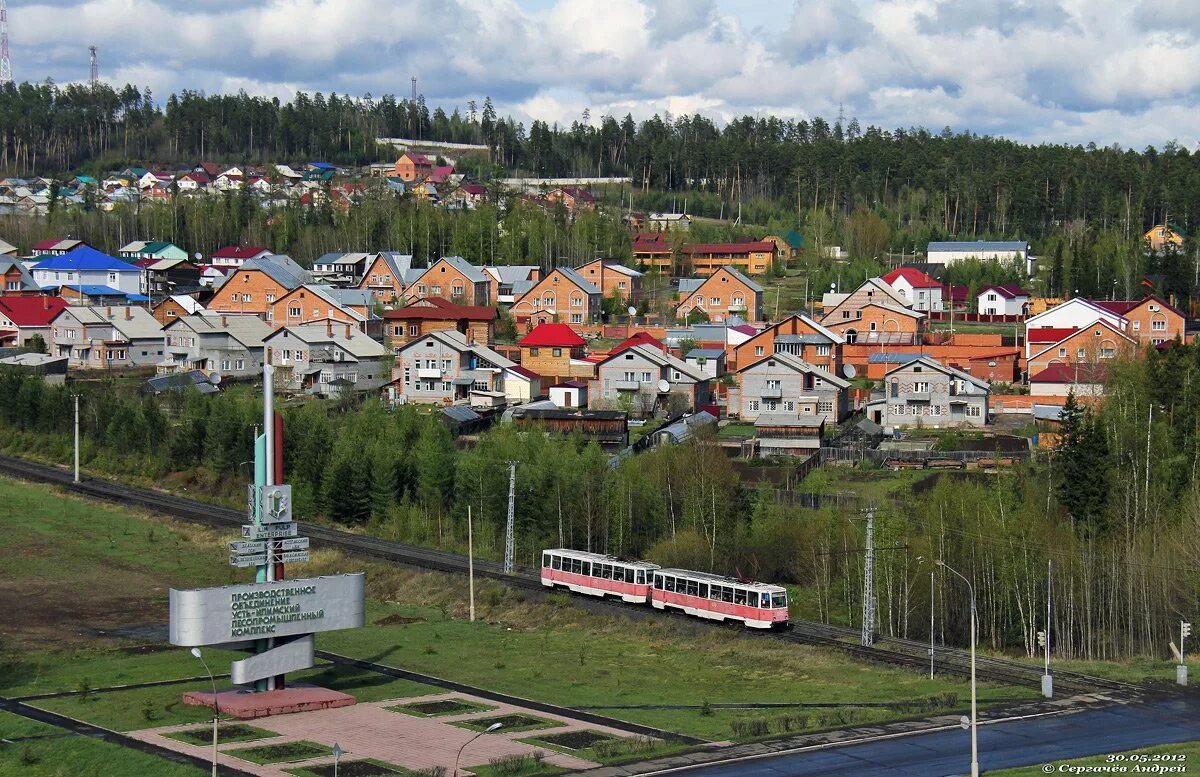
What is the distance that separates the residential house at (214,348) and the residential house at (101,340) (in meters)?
3.18

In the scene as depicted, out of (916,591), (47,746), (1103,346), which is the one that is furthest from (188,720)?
(1103,346)

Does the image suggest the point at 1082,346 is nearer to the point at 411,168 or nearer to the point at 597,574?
the point at 597,574

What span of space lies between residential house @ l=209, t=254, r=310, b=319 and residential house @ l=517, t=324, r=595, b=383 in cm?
2413

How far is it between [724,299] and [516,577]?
55.1 metres

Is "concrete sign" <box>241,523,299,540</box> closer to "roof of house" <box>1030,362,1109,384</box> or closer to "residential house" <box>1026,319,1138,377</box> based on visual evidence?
"roof of house" <box>1030,362,1109,384</box>

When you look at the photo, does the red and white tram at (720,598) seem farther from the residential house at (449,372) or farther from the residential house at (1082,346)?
the residential house at (1082,346)

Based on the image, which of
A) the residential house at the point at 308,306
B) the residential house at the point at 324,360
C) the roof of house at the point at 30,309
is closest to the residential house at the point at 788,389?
the residential house at the point at 324,360

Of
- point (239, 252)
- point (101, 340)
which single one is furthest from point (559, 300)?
point (239, 252)

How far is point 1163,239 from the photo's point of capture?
13325cm

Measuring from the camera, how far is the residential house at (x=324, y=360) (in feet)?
300

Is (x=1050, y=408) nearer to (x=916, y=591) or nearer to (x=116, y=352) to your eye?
(x=916, y=591)

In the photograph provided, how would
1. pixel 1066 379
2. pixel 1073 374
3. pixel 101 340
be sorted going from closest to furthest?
pixel 1066 379
pixel 1073 374
pixel 101 340

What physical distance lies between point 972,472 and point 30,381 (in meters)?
47.4

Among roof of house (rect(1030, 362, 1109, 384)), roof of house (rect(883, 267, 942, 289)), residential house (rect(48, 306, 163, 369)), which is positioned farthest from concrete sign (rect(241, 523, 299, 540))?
roof of house (rect(883, 267, 942, 289))
